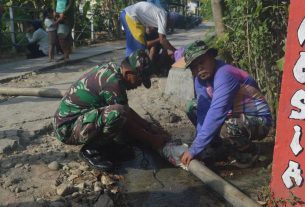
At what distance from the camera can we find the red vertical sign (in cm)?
281

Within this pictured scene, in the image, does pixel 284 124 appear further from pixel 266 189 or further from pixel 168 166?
pixel 168 166

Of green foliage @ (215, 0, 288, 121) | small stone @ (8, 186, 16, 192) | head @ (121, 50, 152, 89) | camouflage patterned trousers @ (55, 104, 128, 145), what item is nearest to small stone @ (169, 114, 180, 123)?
green foliage @ (215, 0, 288, 121)

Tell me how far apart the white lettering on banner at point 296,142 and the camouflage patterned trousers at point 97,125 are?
1608 millimetres

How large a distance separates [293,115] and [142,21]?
4722 mm

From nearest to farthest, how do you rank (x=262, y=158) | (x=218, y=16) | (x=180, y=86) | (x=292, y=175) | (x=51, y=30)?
(x=292, y=175) < (x=262, y=158) < (x=218, y=16) < (x=180, y=86) < (x=51, y=30)

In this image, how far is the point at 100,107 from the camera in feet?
13.8

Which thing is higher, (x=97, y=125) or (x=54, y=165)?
(x=97, y=125)

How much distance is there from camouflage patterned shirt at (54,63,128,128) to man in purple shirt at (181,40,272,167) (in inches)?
25.8

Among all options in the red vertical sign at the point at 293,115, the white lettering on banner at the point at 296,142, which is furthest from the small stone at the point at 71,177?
the white lettering on banner at the point at 296,142

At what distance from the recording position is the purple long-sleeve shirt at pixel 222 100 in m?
3.79

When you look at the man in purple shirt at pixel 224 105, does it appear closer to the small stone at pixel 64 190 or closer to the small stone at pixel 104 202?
the small stone at pixel 104 202

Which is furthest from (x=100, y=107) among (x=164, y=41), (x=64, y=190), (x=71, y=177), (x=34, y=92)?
(x=164, y=41)

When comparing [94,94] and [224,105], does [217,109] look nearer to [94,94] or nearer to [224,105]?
[224,105]

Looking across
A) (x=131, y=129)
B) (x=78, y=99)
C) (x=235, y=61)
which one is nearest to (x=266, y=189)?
(x=131, y=129)
